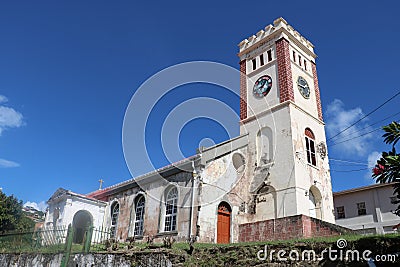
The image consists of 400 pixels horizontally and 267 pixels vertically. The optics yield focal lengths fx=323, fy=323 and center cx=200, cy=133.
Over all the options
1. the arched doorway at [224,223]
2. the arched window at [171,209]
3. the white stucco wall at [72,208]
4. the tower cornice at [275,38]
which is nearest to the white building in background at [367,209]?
the tower cornice at [275,38]

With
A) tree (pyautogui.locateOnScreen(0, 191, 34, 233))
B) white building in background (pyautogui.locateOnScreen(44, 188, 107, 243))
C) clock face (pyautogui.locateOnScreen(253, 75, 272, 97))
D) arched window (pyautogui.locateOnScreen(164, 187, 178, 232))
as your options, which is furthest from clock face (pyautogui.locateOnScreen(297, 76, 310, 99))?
tree (pyautogui.locateOnScreen(0, 191, 34, 233))

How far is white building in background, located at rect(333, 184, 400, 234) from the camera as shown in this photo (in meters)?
25.3

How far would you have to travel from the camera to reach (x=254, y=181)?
20906 millimetres

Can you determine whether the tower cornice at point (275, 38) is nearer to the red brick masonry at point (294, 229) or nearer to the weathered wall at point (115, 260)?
the red brick masonry at point (294, 229)

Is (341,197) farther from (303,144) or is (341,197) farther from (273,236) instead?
(273,236)

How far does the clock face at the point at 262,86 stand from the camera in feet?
76.1

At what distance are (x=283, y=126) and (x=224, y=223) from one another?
733 cm

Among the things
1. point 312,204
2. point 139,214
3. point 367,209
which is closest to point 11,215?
point 139,214

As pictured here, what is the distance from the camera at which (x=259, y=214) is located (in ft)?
65.0

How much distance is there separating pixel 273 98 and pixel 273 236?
10.2 metres

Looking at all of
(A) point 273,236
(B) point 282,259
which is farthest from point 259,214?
(B) point 282,259

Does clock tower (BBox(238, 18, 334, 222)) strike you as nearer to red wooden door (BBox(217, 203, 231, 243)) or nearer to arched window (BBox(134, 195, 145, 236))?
red wooden door (BBox(217, 203, 231, 243))

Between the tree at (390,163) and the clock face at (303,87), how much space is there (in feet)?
52.0

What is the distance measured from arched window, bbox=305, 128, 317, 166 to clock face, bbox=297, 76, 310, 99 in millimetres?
2787
